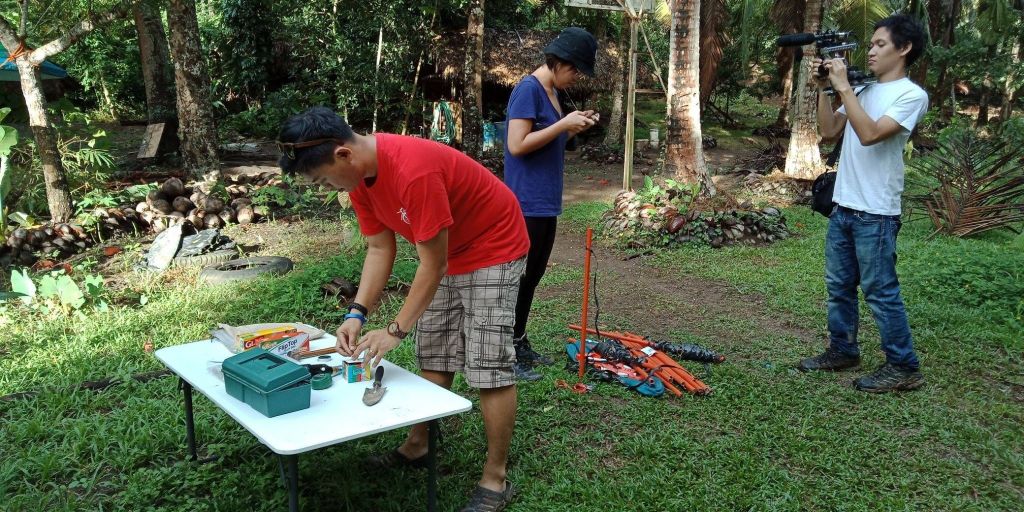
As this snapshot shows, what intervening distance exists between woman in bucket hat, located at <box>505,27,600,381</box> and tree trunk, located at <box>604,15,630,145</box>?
1093 centimetres

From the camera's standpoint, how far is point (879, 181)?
11.3 feet

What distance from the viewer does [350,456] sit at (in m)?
3.06

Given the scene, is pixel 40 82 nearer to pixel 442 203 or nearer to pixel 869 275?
→ pixel 442 203

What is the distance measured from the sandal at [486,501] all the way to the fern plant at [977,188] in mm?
6580

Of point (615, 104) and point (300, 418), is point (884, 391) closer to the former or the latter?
point (300, 418)

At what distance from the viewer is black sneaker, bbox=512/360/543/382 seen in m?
3.88

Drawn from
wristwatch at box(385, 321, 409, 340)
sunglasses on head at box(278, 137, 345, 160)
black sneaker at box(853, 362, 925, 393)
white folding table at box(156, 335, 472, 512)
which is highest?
sunglasses on head at box(278, 137, 345, 160)

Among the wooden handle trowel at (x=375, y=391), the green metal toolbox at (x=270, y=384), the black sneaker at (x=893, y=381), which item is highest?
the green metal toolbox at (x=270, y=384)

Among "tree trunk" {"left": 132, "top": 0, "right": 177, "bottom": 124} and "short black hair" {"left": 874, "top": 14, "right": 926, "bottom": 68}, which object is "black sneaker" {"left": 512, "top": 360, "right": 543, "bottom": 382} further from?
"tree trunk" {"left": 132, "top": 0, "right": 177, "bottom": 124}

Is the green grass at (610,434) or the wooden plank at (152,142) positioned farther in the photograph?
the wooden plank at (152,142)

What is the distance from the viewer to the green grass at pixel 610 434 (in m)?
2.77

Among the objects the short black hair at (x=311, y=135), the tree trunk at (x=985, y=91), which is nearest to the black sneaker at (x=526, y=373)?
the short black hair at (x=311, y=135)

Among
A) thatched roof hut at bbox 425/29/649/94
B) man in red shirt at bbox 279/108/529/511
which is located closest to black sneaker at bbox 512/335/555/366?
man in red shirt at bbox 279/108/529/511

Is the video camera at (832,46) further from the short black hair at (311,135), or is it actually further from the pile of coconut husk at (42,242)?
the pile of coconut husk at (42,242)
